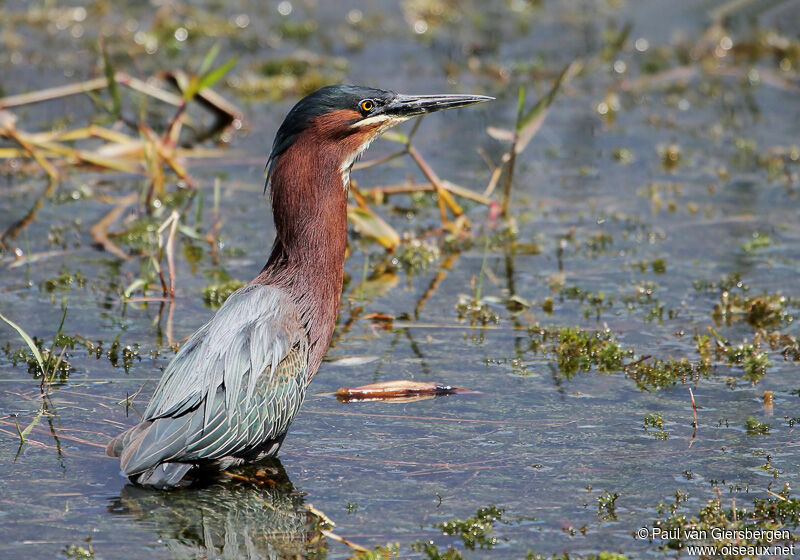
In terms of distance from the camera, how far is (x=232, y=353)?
5.00 m

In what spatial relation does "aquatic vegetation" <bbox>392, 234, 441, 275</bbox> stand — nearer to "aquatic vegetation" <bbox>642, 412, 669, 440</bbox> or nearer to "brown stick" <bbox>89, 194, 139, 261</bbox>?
"brown stick" <bbox>89, 194, 139, 261</bbox>

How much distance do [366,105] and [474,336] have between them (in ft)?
5.62

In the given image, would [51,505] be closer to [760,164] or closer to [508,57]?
[760,164]

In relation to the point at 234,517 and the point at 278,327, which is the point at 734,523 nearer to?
the point at 234,517

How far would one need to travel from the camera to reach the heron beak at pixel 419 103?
581cm

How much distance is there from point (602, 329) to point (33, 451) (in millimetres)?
3304

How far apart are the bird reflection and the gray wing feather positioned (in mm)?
335

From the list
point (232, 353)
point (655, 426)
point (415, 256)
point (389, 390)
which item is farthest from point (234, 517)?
point (415, 256)

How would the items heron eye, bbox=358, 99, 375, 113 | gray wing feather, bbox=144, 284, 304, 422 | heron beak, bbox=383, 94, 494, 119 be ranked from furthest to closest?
1. heron beak, bbox=383, 94, 494, 119
2. heron eye, bbox=358, 99, 375, 113
3. gray wing feather, bbox=144, 284, 304, 422

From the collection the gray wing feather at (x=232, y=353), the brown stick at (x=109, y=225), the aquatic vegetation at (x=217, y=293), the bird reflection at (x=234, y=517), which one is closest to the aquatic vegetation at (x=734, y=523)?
the bird reflection at (x=234, y=517)

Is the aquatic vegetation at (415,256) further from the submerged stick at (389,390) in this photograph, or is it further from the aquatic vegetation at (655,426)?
the aquatic vegetation at (655,426)

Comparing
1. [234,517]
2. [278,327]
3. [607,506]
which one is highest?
[278,327]

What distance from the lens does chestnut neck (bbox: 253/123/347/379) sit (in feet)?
18.0

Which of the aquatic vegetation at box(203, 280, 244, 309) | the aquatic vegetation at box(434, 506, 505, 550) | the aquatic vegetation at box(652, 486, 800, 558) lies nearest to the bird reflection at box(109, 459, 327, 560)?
the aquatic vegetation at box(434, 506, 505, 550)
